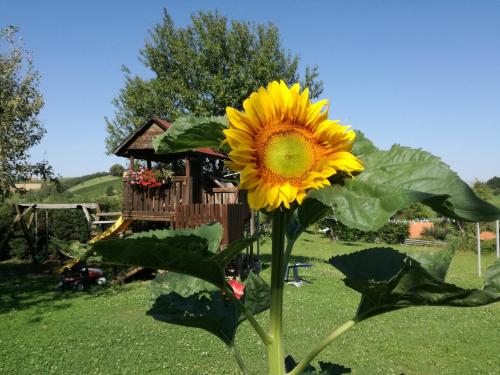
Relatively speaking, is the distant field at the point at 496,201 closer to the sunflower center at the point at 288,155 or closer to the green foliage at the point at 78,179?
the sunflower center at the point at 288,155

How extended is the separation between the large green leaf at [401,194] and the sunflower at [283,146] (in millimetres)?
34

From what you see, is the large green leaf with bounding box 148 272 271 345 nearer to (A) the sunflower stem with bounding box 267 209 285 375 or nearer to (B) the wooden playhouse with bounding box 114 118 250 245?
(A) the sunflower stem with bounding box 267 209 285 375

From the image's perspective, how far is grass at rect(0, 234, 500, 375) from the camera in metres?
6.04

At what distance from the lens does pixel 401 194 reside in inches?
23.5

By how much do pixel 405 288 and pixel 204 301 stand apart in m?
0.52

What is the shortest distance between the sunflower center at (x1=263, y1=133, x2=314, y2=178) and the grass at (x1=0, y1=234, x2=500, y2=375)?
18.2 feet

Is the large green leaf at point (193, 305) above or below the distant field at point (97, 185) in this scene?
below

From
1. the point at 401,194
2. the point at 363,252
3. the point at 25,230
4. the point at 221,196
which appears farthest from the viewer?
the point at 25,230

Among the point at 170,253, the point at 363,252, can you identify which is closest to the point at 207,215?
the point at 363,252

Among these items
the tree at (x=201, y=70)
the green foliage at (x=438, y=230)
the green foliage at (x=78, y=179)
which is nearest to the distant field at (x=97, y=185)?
the green foliage at (x=78, y=179)

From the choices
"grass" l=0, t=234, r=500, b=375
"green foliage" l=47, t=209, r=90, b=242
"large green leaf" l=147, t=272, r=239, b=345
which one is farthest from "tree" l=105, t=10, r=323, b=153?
"large green leaf" l=147, t=272, r=239, b=345

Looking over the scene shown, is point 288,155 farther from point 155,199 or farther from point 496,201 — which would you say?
point 155,199

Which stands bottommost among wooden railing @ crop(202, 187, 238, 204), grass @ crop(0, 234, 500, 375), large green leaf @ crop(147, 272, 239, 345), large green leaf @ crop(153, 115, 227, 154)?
grass @ crop(0, 234, 500, 375)

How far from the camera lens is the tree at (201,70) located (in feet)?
75.7
